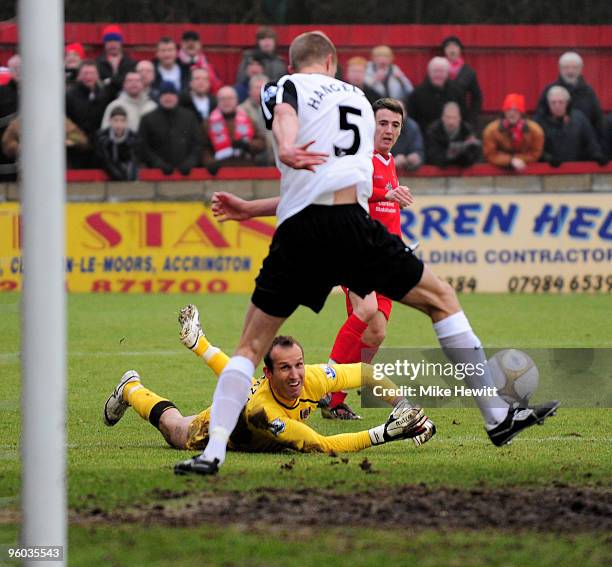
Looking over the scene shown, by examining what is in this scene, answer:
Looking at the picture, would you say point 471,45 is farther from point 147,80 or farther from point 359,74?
point 147,80

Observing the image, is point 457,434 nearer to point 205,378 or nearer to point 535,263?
point 205,378

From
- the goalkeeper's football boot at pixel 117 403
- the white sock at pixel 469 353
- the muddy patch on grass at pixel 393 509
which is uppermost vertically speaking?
the white sock at pixel 469 353

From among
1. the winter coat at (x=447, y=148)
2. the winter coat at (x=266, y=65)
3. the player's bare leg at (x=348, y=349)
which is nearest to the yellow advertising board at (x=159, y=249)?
the winter coat at (x=266, y=65)

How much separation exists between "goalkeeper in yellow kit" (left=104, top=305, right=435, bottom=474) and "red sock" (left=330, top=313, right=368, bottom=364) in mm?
1199

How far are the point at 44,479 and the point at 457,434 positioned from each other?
4367 mm

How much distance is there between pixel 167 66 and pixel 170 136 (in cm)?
103

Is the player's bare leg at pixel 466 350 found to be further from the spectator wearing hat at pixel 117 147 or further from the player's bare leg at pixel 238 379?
the spectator wearing hat at pixel 117 147

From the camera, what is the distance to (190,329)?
312 inches

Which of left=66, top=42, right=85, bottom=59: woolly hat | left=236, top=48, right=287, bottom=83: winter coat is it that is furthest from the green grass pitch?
left=236, top=48, right=287, bottom=83: winter coat

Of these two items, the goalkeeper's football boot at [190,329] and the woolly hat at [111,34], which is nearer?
the goalkeeper's football boot at [190,329]

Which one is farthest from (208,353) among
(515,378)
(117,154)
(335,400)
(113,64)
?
(113,64)

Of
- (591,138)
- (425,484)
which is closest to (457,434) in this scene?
(425,484)

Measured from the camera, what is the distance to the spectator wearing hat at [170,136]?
1861cm

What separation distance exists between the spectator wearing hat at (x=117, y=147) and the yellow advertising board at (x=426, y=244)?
71cm
